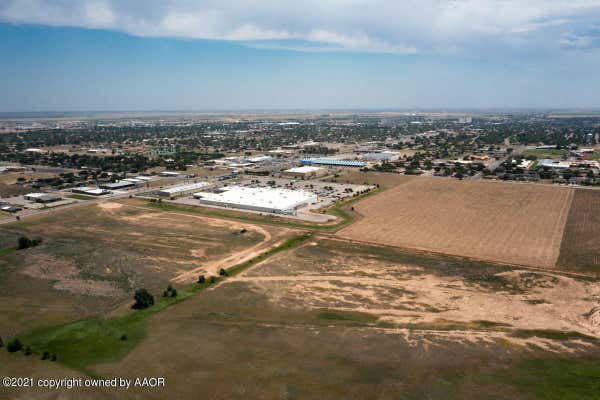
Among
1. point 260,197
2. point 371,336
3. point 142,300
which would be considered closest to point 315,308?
point 371,336

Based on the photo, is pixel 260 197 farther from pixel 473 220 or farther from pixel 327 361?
pixel 327 361

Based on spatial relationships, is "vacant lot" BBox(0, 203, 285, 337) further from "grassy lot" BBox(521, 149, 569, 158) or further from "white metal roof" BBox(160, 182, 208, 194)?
"grassy lot" BBox(521, 149, 569, 158)

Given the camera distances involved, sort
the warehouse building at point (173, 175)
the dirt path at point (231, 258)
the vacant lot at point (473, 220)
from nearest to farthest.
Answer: the dirt path at point (231, 258), the vacant lot at point (473, 220), the warehouse building at point (173, 175)

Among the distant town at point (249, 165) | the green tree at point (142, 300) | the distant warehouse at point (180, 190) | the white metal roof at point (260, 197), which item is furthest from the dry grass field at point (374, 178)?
the green tree at point (142, 300)

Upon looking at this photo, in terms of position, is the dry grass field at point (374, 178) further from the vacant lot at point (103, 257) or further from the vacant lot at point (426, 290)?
the vacant lot at point (426, 290)

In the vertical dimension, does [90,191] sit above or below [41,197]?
above

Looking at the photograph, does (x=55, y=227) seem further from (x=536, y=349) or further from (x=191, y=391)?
(x=536, y=349)

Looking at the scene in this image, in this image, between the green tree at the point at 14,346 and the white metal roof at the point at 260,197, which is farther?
the white metal roof at the point at 260,197
